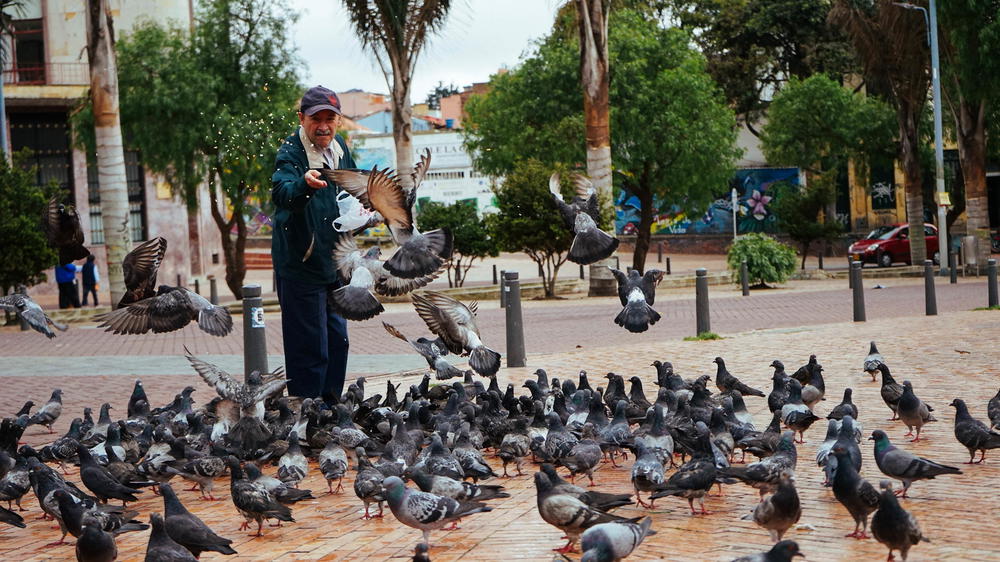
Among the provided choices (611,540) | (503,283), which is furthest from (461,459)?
→ (503,283)

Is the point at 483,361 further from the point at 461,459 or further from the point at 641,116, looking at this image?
the point at 641,116

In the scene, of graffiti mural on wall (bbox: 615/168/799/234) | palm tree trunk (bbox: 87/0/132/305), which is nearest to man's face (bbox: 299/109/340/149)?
palm tree trunk (bbox: 87/0/132/305)

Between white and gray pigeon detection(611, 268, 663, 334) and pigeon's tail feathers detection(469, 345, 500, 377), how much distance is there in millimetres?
2704

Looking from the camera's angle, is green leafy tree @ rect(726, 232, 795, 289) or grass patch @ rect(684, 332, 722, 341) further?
green leafy tree @ rect(726, 232, 795, 289)

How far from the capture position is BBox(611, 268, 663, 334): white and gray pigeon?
11.5 metres

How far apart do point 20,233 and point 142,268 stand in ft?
60.3

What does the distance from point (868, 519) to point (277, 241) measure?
16.0ft

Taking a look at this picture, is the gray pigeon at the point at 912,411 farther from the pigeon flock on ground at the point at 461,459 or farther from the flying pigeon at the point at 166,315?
the flying pigeon at the point at 166,315

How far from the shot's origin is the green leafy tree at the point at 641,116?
120 feet

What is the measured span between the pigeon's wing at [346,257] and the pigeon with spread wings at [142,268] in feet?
4.31

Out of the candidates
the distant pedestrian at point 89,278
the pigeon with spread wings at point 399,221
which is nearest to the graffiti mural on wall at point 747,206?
the distant pedestrian at point 89,278

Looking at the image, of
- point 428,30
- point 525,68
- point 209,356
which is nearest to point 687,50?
point 525,68

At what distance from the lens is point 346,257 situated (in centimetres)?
888

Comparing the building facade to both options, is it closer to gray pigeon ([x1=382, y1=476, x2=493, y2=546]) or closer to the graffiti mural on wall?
the graffiti mural on wall
